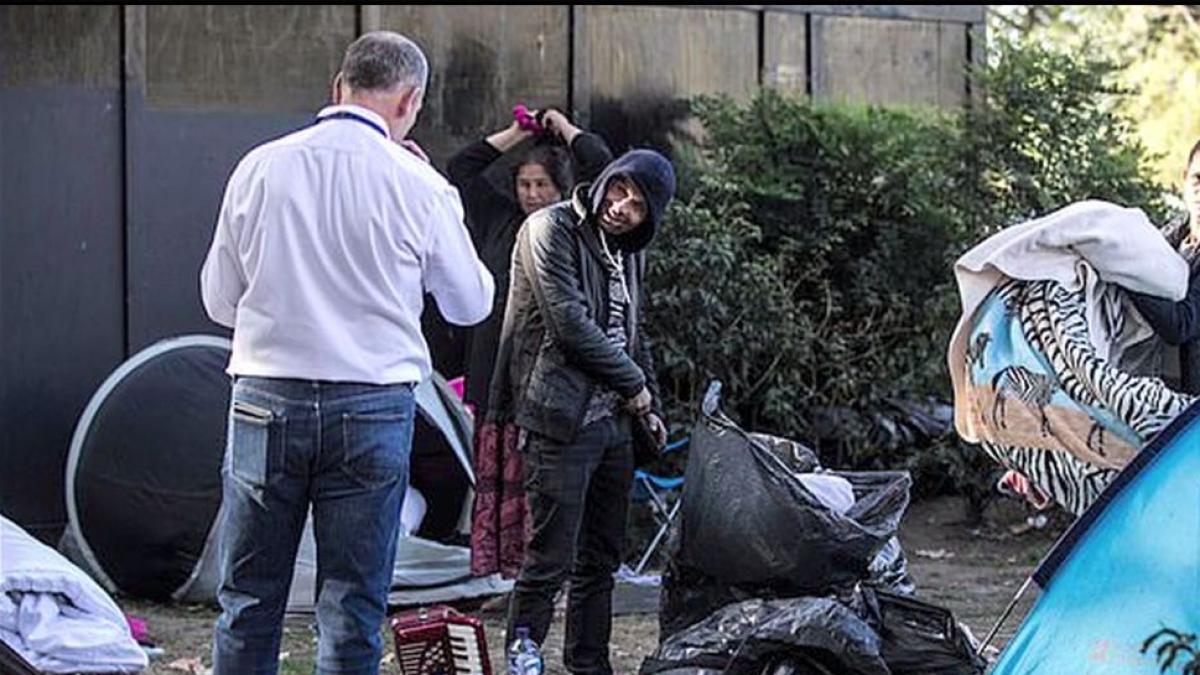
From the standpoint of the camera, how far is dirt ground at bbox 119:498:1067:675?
6.32 metres

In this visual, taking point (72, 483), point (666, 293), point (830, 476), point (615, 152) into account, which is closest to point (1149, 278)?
point (830, 476)

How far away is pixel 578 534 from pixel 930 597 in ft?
8.02

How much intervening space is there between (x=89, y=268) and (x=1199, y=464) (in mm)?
5427

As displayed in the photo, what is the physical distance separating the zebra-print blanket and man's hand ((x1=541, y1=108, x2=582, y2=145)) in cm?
231

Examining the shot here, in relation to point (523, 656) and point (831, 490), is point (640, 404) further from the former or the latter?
point (523, 656)

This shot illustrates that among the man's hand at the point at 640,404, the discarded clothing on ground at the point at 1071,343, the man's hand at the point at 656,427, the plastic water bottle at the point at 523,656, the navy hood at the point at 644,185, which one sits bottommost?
the plastic water bottle at the point at 523,656

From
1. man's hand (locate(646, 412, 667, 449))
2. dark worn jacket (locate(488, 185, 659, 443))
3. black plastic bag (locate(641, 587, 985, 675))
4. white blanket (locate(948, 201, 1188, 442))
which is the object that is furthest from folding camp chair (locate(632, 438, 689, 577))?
white blanket (locate(948, 201, 1188, 442))

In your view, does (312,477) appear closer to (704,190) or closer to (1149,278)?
(1149,278)

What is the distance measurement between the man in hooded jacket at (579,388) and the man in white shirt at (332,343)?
3.31ft

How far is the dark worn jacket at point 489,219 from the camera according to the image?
6.73 meters

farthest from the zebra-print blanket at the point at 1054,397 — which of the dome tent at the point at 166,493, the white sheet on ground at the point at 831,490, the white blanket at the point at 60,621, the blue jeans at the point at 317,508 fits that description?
the dome tent at the point at 166,493

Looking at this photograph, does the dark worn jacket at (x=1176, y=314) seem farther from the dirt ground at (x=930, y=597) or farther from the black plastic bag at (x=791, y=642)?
the dirt ground at (x=930, y=597)

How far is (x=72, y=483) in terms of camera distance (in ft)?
24.2

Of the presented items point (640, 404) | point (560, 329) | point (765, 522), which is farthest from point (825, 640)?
point (560, 329)
